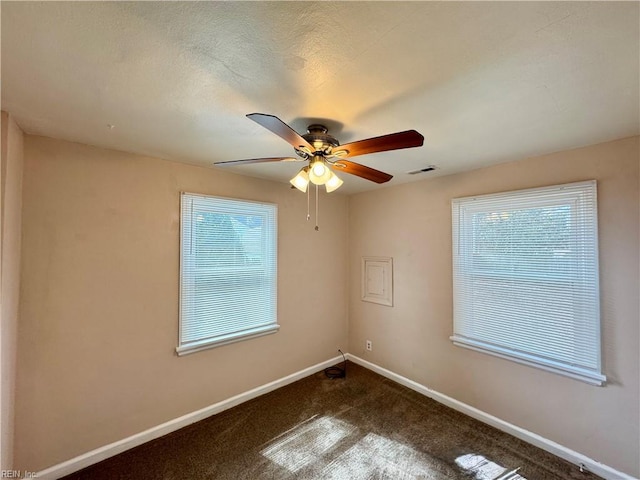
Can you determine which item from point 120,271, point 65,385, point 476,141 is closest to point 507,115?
point 476,141

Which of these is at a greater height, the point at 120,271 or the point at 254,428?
the point at 120,271

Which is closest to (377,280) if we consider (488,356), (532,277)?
(488,356)

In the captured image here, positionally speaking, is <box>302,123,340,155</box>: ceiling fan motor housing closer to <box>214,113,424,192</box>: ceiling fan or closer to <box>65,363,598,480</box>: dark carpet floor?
<box>214,113,424,192</box>: ceiling fan

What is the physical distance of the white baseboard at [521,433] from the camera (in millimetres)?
1882

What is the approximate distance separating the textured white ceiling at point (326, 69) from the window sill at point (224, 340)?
5.80 ft

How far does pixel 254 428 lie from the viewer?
2.38 m

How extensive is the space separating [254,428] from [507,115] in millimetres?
3009

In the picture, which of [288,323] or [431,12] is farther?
[288,323]

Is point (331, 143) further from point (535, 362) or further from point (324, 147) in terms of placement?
point (535, 362)

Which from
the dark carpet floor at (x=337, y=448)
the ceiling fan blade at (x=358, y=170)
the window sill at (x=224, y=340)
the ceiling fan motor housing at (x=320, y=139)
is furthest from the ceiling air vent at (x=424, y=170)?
the dark carpet floor at (x=337, y=448)

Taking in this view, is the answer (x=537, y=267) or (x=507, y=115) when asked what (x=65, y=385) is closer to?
(x=507, y=115)

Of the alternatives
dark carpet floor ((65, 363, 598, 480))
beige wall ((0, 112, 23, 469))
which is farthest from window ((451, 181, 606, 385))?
beige wall ((0, 112, 23, 469))

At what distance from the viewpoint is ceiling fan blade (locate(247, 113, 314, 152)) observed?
114 cm

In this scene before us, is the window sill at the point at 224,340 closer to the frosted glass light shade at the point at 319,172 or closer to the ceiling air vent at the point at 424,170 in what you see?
the frosted glass light shade at the point at 319,172
